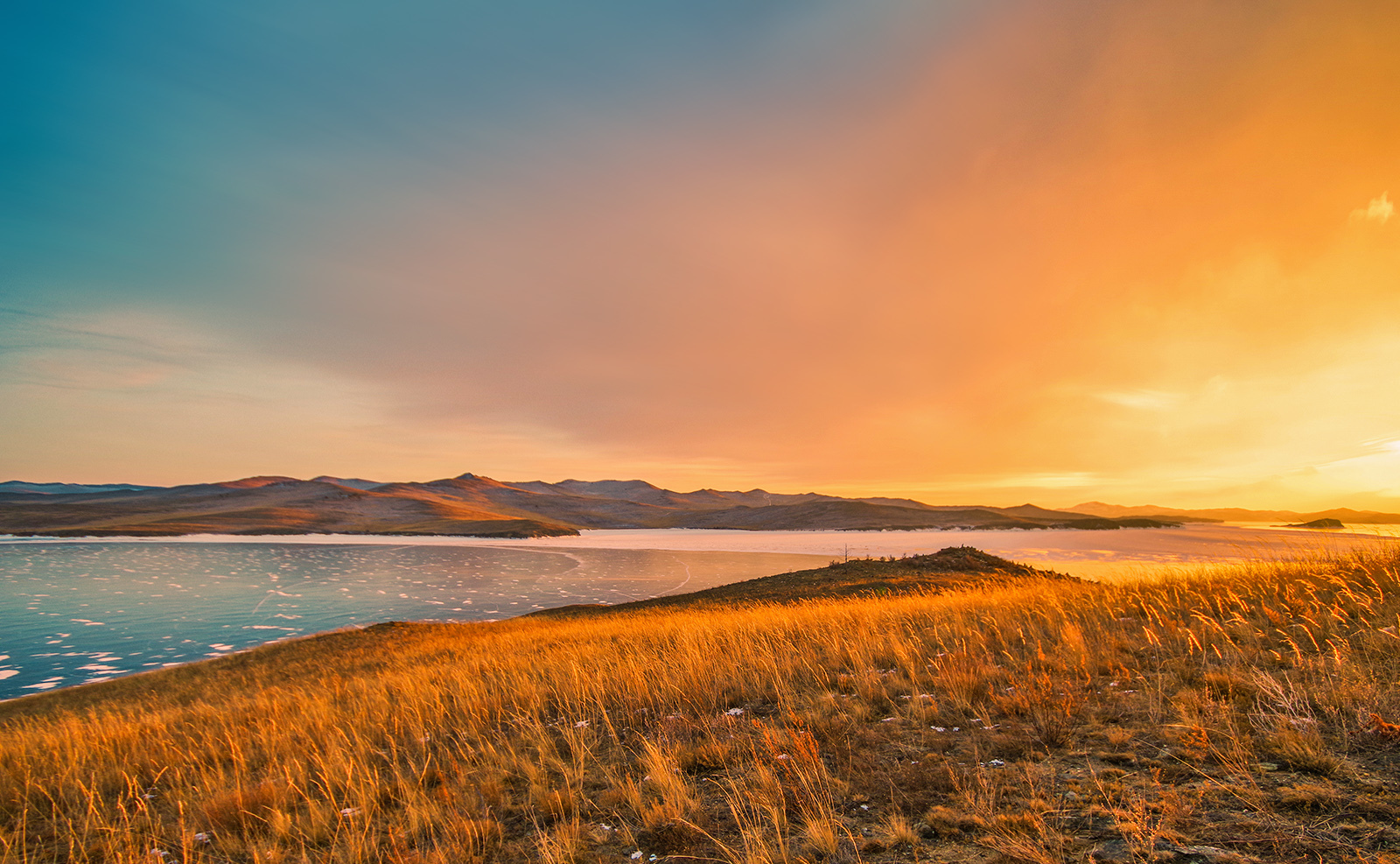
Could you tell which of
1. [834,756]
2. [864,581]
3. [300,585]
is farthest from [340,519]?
[834,756]

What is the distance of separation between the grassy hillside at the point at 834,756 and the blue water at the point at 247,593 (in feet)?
62.8

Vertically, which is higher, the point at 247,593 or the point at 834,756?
the point at 834,756

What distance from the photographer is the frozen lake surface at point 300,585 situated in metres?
24.1

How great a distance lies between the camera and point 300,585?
45438mm

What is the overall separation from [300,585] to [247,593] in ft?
15.9

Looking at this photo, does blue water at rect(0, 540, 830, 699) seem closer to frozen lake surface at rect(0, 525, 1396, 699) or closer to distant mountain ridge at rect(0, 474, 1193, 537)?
frozen lake surface at rect(0, 525, 1396, 699)

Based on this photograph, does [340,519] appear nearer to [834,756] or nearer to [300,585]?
[300,585]

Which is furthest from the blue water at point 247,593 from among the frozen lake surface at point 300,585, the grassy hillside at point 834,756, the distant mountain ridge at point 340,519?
the distant mountain ridge at point 340,519

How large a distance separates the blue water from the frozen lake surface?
0.12m

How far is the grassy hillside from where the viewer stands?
3842 mm

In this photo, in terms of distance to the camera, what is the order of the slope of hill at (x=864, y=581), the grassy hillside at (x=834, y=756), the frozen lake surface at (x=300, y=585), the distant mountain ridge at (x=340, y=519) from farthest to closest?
the distant mountain ridge at (x=340, y=519), the slope of hill at (x=864, y=581), the frozen lake surface at (x=300, y=585), the grassy hillside at (x=834, y=756)

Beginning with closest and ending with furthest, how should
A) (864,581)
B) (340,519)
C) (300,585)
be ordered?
(864,581)
(300,585)
(340,519)

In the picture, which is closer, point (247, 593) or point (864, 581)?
point (864, 581)

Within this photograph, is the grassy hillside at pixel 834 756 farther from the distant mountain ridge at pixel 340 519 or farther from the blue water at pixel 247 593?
the distant mountain ridge at pixel 340 519
